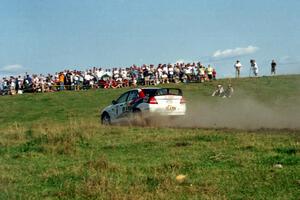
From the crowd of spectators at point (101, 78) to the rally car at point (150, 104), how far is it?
20689mm

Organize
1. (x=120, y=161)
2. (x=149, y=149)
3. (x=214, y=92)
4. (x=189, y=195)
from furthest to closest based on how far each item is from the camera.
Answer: (x=214, y=92) → (x=149, y=149) → (x=120, y=161) → (x=189, y=195)

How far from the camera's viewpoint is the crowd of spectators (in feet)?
140

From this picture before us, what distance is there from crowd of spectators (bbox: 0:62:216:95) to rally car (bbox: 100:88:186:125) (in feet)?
67.9

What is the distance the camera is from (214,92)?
35719 millimetres

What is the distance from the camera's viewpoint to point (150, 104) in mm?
20781

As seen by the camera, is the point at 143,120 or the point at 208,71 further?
the point at 208,71

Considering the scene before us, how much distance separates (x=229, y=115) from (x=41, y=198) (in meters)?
17.6

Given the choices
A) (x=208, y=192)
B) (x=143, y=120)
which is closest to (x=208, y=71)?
(x=143, y=120)

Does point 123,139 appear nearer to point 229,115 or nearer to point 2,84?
point 229,115

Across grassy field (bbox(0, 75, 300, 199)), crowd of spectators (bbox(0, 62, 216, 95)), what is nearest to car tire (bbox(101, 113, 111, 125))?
grassy field (bbox(0, 75, 300, 199))

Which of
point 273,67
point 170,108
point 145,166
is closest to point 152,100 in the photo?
point 170,108

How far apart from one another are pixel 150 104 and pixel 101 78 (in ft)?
75.0

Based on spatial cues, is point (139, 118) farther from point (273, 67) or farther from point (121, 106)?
point (273, 67)

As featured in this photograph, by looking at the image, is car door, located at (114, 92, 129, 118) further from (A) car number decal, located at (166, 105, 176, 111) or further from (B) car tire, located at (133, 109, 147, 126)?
(A) car number decal, located at (166, 105, 176, 111)
